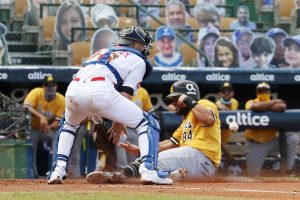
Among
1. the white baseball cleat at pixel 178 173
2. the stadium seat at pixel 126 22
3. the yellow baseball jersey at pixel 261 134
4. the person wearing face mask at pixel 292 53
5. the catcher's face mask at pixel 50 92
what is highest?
the stadium seat at pixel 126 22

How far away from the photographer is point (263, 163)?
37.0 ft

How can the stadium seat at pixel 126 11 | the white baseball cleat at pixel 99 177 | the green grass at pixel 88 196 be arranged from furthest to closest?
the stadium seat at pixel 126 11, the white baseball cleat at pixel 99 177, the green grass at pixel 88 196

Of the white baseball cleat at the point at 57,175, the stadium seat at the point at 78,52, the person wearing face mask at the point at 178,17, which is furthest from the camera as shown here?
the person wearing face mask at the point at 178,17

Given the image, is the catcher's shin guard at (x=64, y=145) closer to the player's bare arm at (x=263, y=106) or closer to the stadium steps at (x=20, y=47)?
the player's bare arm at (x=263, y=106)

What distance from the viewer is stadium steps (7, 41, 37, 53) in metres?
13.1

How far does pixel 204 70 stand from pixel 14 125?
9.50 feet

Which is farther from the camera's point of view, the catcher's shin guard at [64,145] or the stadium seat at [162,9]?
the stadium seat at [162,9]

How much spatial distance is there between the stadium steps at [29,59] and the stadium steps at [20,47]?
0.19 meters

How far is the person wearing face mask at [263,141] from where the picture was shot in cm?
1128

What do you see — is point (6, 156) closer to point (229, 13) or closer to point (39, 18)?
point (39, 18)

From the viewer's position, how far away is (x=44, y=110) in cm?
1194

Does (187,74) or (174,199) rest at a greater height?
(187,74)

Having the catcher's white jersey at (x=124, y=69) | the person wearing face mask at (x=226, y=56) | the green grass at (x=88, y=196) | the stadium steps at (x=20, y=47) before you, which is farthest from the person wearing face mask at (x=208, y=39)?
the green grass at (x=88, y=196)

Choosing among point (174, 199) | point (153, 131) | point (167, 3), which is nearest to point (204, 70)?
point (167, 3)
